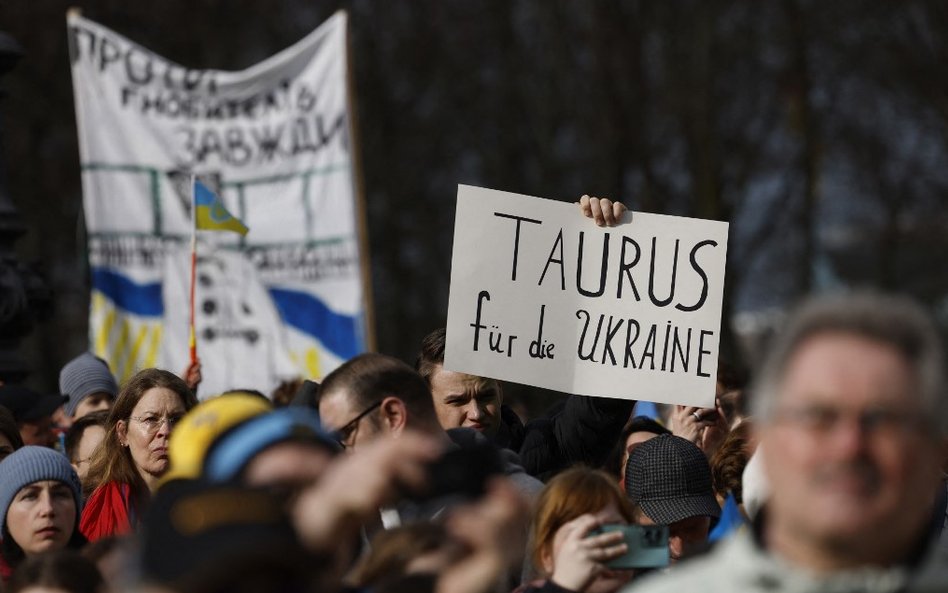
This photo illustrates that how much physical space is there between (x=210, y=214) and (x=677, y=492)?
413 centimetres

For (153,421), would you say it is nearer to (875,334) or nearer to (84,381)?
(84,381)

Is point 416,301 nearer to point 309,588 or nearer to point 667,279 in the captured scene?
point 667,279

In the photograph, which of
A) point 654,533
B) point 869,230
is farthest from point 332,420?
point 869,230

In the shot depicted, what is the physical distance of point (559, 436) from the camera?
5.97m

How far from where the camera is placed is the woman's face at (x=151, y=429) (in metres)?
5.68

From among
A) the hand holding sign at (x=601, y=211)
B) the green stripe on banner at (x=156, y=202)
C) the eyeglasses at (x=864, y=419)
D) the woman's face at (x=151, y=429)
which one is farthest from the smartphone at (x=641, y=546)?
the green stripe on banner at (x=156, y=202)

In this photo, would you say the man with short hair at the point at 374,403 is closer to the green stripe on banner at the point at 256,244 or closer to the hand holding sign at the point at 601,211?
the hand holding sign at the point at 601,211

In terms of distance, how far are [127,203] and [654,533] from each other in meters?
7.33

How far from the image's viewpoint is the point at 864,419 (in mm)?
2350

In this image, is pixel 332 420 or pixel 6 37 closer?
pixel 332 420

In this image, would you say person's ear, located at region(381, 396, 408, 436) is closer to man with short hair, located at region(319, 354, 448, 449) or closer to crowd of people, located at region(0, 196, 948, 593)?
man with short hair, located at region(319, 354, 448, 449)

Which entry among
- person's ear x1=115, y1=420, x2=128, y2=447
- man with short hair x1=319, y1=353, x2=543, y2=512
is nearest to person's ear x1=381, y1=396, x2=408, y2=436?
man with short hair x1=319, y1=353, x2=543, y2=512

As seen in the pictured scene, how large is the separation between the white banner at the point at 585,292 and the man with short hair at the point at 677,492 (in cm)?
44

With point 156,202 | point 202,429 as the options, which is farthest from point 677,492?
point 156,202
